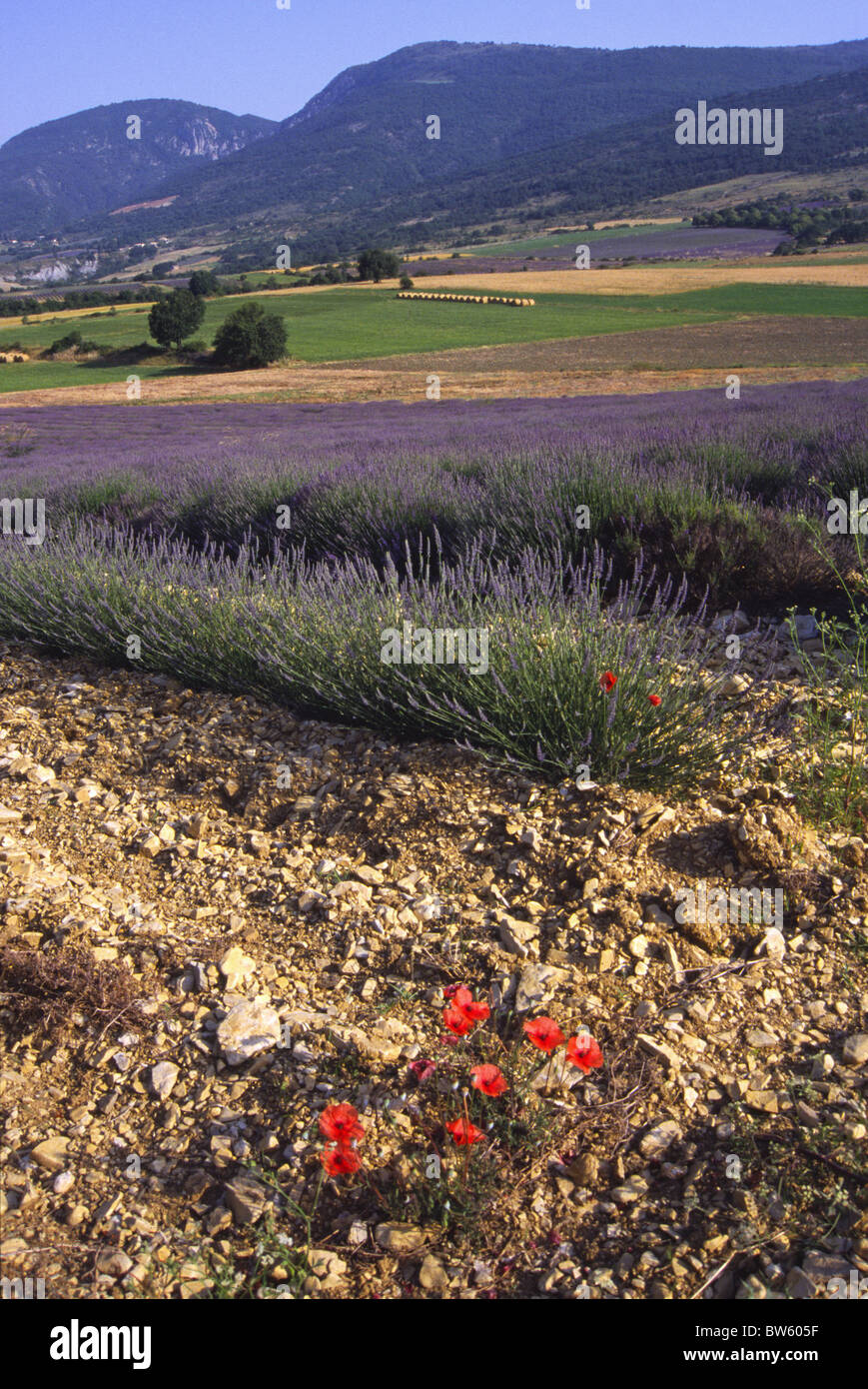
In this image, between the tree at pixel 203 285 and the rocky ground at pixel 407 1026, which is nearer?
the rocky ground at pixel 407 1026

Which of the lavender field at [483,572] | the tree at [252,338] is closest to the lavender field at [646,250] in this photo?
the tree at [252,338]

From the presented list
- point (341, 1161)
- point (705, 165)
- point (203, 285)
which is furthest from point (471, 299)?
point (705, 165)

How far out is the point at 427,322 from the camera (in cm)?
5284

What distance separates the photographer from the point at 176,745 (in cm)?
407

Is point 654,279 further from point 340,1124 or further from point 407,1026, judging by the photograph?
point 340,1124

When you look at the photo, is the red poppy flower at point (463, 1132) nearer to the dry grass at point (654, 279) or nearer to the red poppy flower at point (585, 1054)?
the red poppy flower at point (585, 1054)

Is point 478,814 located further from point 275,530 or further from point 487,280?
point 487,280

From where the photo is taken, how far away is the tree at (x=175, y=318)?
49.0 meters

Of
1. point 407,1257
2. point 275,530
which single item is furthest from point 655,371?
point 407,1257

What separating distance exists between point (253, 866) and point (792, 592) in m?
3.54

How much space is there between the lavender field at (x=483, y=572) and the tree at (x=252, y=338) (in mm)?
36336

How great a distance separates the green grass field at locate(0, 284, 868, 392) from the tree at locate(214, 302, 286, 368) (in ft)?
4.89

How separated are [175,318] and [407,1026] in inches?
2057
